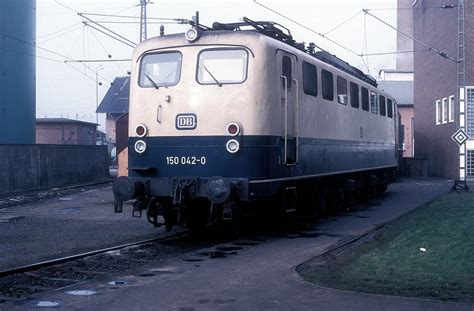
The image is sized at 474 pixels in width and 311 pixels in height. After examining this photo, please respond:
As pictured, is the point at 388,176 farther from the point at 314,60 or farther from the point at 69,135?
the point at 69,135

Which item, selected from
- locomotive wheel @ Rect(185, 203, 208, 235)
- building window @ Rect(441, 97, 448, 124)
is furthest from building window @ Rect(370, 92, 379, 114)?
building window @ Rect(441, 97, 448, 124)

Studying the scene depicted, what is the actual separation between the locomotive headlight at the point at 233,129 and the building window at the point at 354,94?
273 inches

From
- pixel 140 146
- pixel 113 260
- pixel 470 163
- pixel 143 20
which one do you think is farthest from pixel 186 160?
pixel 470 163

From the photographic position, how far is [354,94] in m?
18.4

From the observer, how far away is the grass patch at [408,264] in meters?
8.27

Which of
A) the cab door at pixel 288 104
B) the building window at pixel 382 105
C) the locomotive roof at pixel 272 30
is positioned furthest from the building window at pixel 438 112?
the cab door at pixel 288 104

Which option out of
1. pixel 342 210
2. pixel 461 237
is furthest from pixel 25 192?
pixel 461 237

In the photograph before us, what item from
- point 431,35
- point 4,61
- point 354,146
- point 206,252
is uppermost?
point 431,35

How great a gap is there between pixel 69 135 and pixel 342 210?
121 feet

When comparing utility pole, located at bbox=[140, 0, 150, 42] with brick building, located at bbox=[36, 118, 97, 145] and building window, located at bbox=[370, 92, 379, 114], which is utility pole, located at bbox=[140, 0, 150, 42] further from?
brick building, located at bbox=[36, 118, 97, 145]

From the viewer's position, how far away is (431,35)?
42625 millimetres

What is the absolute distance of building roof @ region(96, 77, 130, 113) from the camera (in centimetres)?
7212

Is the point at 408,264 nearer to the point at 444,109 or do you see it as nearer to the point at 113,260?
the point at 113,260

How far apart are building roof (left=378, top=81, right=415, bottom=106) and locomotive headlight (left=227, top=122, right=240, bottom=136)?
57.0 meters
